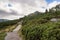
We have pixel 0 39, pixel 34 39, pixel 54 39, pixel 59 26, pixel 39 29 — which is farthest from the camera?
pixel 0 39

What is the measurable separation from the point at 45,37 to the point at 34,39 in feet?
21.8

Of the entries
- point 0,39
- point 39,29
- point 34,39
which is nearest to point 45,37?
point 39,29

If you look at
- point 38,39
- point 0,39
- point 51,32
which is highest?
point 51,32

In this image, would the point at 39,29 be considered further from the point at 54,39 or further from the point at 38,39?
the point at 54,39

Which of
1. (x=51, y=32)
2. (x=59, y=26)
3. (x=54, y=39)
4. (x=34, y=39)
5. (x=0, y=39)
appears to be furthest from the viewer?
(x=0, y=39)

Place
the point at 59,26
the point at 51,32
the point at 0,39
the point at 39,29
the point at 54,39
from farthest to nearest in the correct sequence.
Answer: the point at 0,39 → the point at 39,29 → the point at 59,26 → the point at 51,32 → the point at 54,39

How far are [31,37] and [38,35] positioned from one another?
3752 mm

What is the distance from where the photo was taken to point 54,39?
896 inches

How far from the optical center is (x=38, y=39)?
29.8m

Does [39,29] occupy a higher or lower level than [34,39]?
higher

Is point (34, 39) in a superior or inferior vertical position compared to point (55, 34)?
inferior

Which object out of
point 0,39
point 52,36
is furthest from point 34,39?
point 0,39

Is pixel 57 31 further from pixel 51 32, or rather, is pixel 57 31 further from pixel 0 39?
pixel 0 39

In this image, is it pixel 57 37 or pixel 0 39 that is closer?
pixel 57 37
